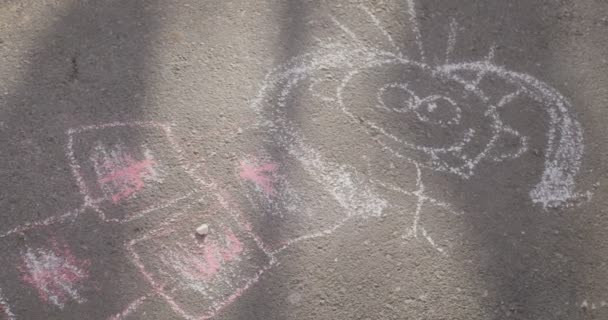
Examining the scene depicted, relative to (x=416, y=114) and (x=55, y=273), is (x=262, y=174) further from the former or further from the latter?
(x=55, y=273)

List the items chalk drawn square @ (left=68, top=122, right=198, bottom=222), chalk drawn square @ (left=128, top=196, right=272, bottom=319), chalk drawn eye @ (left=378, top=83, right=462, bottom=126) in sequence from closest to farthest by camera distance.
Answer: chalk drawn square @ (left=128, top=196, right=272, bottom=319), chalk drawn square @ (left=68, top=122, right=198, bottom=222), chalk drawn eye @ (left=378, top=83, right=462, bottom=126)

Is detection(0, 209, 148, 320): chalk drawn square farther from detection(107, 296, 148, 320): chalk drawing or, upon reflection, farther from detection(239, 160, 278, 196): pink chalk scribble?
detection(239, 160, 278, 196): pink chalk scribble

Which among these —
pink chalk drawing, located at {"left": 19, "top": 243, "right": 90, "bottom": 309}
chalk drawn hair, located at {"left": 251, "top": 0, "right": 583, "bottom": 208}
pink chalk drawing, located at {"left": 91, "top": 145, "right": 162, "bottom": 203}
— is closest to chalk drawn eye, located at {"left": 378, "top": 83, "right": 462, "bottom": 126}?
chalk drawn hair, located at {"left": 251, "top": 0, "right": 583, "bottom": 208}

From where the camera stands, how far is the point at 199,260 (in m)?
2.49

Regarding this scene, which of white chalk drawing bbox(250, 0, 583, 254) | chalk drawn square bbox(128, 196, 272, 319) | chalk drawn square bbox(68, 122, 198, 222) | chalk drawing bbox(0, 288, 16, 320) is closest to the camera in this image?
chalk drawing bbox(0, 288, 16, 320)

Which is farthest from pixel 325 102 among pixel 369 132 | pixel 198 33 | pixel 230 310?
pixel 230 310

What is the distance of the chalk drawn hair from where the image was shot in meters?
2.75

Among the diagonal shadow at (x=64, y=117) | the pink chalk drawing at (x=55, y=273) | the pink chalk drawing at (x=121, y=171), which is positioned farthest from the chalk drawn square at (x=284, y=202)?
the pink chalk drawing at (x=55, y=273)

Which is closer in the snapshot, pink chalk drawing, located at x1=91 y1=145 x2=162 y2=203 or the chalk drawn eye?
pink chalk drawing, located at x1=91 y1=145 x2=162 y2=203

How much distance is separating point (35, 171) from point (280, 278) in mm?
1093

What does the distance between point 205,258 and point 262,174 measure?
0.43 meters

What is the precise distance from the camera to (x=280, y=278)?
2.49m

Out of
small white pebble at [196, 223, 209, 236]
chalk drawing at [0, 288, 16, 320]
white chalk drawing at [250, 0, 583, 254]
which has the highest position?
white chalk drawing at [250, 0, 583, 254]

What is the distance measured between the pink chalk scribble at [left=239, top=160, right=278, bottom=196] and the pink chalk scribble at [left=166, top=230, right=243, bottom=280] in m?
0.25
